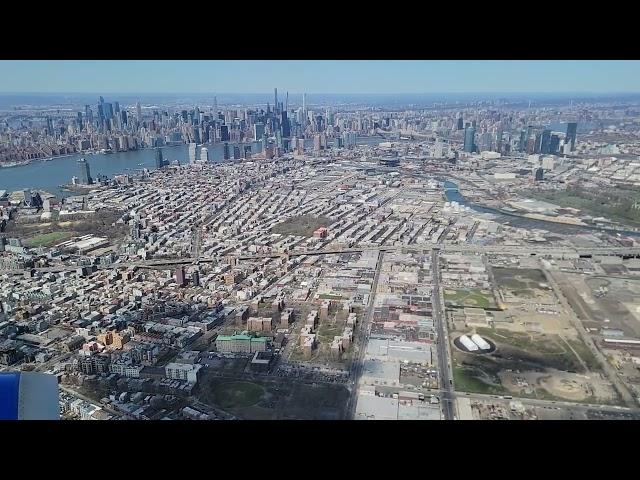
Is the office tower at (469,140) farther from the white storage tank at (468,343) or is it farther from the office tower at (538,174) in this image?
the white storage tank at (468,343)

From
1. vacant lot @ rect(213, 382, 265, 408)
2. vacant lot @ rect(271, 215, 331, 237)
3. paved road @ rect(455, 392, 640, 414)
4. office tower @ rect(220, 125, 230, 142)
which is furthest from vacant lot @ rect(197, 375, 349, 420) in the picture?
office tower @ rect(220, 125, 230, 142)

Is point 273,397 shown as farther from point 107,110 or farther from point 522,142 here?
point 107,110

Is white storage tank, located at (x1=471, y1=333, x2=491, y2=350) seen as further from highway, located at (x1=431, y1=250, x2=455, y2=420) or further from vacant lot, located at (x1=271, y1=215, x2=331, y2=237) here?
vacant lot, located at (x1=271, y1=215, x2=331, y2=237)

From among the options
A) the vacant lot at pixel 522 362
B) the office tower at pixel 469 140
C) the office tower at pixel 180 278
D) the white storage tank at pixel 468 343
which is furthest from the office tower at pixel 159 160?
the vacant lot at pixel 522 362

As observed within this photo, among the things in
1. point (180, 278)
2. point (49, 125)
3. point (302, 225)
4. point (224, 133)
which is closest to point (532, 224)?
point (302, 225)
